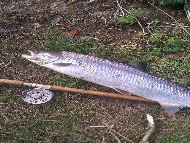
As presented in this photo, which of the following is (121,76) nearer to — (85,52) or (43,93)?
(43,93)

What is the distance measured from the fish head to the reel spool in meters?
0.63

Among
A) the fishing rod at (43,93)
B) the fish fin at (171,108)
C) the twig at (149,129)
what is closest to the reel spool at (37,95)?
the fishing rod at (43,93)

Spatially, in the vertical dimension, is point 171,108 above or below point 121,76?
below

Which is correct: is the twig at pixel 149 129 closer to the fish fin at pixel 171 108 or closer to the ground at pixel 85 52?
the ground at pixel 85 52

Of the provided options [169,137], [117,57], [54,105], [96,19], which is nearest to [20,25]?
[96,19]

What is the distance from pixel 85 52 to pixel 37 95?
1732 millimetres

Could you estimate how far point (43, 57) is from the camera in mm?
4754

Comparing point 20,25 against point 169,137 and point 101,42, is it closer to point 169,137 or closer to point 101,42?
point 101,42

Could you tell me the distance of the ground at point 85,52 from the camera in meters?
3.68

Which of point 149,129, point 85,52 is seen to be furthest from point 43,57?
point 149,129

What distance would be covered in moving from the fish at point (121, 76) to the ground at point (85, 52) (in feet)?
0.65

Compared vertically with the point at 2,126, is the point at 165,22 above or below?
above

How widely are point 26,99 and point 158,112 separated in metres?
2.12

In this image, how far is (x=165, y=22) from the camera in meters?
6.79
